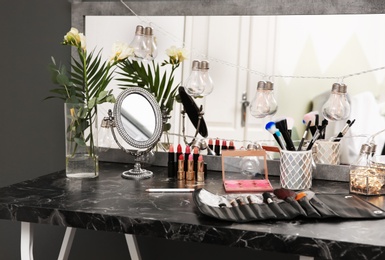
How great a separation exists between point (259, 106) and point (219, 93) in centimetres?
18

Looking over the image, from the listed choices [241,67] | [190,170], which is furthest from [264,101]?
[190,170]

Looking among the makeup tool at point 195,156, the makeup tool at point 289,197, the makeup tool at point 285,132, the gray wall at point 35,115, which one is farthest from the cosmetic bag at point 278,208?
the gray wall at point 35,115

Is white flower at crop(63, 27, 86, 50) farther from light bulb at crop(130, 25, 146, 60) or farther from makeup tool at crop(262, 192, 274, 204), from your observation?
makeup tool at crop(262, 192, 274, 204)

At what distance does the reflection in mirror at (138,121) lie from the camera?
1969 mm

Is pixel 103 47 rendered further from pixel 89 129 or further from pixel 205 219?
pixel 205 219

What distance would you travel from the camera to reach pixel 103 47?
7.45ft

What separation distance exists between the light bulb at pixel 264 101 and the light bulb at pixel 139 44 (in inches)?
19.5

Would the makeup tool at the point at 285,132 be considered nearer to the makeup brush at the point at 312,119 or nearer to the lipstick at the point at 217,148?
the makeup brush at the point at 312,119

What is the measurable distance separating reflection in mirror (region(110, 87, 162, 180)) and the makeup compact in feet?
0.93

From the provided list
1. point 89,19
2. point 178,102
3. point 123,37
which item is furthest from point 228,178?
point 89,19

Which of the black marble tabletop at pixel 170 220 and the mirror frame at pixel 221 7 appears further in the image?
the mirror frame at pixel 221 7

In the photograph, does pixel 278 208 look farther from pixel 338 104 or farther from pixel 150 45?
pixel 150 45

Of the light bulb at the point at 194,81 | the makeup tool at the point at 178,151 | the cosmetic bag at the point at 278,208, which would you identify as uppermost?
the light bulb at the point at 194,81

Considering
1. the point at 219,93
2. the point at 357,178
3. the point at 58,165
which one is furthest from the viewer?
the point at 58,165
